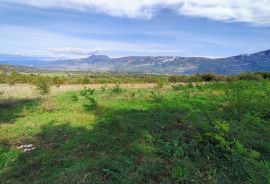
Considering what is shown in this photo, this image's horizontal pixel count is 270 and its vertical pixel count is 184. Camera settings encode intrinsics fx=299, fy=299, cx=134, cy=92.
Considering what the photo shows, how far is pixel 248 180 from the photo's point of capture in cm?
691

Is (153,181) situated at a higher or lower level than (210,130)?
lower

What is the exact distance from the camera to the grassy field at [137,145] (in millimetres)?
7086

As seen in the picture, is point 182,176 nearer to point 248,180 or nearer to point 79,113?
point 248,180

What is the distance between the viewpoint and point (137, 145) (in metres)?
8.37

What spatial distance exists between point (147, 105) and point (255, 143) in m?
6.15

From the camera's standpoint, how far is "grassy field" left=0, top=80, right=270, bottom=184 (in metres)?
7.09

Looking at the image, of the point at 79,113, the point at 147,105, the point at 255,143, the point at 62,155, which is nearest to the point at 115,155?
the point at 62,155

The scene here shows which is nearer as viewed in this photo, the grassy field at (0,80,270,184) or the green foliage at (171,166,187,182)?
the green foliage at (171,166,187,182)

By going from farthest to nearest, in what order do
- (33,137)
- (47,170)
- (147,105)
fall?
(147,105), (33,137), (47,170)

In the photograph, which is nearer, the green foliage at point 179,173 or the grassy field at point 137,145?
the green foliage at point 179,173

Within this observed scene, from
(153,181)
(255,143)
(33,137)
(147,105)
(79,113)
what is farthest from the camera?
(147,105)

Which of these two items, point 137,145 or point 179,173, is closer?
point 179,173

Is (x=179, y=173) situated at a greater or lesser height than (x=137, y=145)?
Result: lesser

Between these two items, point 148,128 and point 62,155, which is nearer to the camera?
point 62,155
